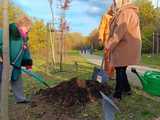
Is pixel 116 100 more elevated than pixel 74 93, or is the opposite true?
pixel 74 93

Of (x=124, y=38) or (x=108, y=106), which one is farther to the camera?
(x=124, y=38)

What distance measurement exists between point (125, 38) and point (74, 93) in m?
1.30

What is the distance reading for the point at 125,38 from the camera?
26.1 feet

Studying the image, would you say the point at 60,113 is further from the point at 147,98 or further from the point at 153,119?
the point at 147,98

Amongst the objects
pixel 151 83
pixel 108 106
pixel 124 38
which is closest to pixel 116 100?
pixel 151 83

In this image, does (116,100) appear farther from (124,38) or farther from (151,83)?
(124,38)

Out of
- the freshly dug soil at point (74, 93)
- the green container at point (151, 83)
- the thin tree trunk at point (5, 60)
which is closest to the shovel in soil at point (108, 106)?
the thin tree trunk at point (5, 60)

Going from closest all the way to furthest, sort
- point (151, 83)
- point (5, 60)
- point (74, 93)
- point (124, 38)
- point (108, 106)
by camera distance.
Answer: point (108, 106) < point (5, 60) < point (74, 93) < point (124, 38) < point (151, 83)

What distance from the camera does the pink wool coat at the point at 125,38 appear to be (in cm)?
785

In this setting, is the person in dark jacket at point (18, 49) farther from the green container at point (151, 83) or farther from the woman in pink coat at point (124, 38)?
the green container at point (151, 83)

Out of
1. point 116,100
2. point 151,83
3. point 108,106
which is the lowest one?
point 116,100

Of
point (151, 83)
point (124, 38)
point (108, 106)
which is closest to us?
point (108, 106)

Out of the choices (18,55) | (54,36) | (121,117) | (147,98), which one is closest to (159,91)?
(147,98)

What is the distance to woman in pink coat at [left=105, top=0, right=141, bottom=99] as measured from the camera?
784cm
